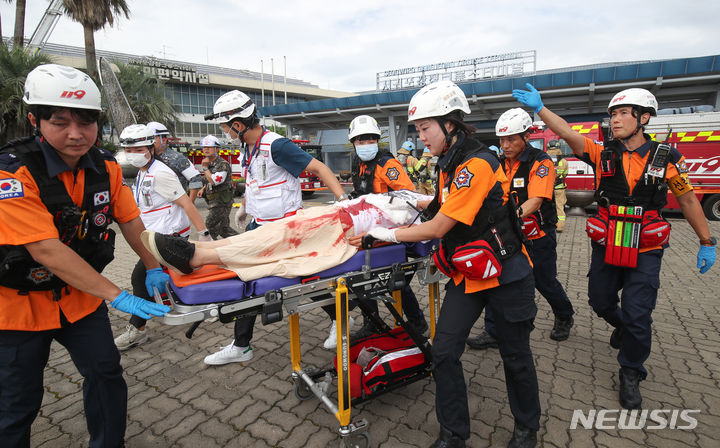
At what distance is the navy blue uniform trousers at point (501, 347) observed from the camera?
2.30 meters

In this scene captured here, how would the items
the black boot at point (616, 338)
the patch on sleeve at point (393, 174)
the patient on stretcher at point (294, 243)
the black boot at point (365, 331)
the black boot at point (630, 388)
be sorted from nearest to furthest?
1. the patient on stretcher at point (294, 243)
2. the black boot at point (630, 388)
3. the black boot at point (616, 338)
4. the black boot at point (365, 331)
5. the patch on sleeve at point (393, 174)

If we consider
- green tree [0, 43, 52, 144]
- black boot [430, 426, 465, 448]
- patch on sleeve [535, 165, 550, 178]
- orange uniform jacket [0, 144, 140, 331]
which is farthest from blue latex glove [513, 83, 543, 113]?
green tree [0, 43, 52, 144]

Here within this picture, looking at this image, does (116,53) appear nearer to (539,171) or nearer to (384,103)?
(384,103)

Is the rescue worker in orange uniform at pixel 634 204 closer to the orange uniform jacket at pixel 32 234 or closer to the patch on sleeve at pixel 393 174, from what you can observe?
the patch on sleeve at pixel 393 174

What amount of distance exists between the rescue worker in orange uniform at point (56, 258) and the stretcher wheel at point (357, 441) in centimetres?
132

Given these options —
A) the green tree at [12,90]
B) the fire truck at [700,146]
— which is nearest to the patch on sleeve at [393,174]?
the fire truck at [700,146]

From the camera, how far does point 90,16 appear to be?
16156 mm

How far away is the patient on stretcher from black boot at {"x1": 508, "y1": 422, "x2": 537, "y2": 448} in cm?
154

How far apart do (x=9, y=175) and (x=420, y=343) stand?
2.50m

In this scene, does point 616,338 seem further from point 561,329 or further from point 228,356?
point 228,356

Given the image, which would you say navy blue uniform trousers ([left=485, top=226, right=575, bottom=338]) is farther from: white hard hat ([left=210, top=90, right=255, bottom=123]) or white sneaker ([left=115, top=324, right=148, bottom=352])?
white sneaker ([left=115, top=324, right=148, bottom=352])

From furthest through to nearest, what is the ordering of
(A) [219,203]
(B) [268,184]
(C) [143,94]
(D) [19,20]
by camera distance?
1. (C) [143,94]
2. (D) [19,20]
3. (A) [219,203]
4. (B) [268,184]

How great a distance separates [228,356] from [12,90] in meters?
17.6

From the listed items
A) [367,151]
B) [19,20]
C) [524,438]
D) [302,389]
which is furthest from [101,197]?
[19,20]
